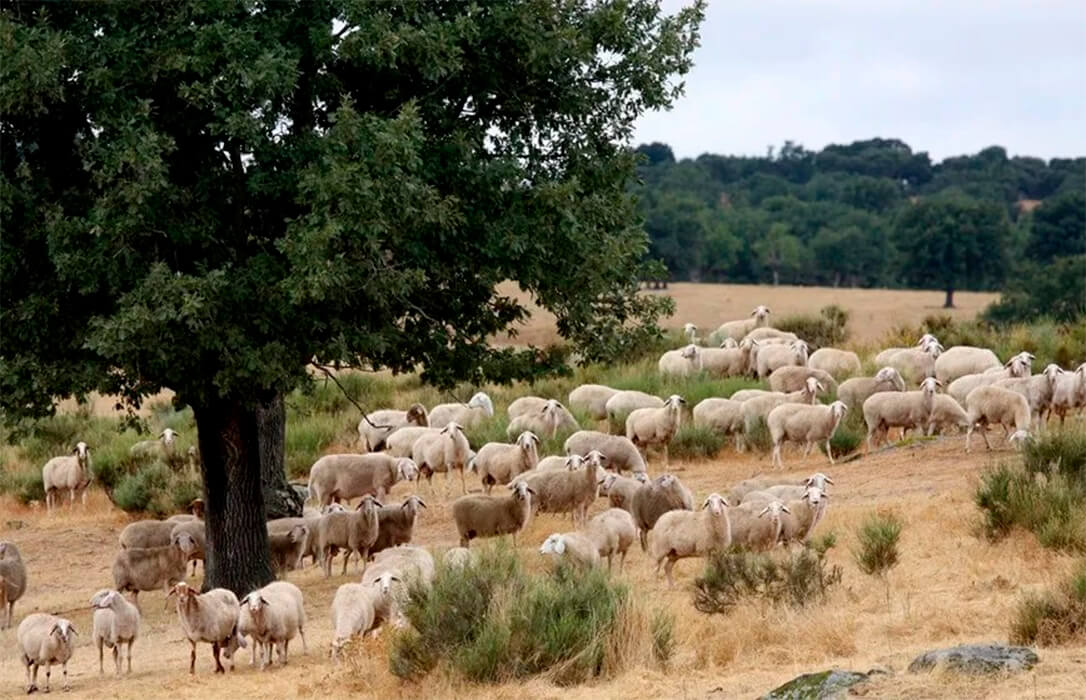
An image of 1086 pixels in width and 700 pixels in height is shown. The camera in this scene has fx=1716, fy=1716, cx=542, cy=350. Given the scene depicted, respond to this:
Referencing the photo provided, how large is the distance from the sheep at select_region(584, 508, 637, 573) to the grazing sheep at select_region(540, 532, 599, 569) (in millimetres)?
710

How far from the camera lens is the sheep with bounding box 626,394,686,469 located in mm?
25547

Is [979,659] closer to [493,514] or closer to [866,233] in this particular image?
[493,514]

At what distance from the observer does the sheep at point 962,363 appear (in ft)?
95.7

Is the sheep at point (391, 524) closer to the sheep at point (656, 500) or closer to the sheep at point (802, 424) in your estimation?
the sheep at point (656, 500)

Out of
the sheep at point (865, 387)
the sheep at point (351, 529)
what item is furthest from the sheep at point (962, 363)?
the sheep at point (351, 529)

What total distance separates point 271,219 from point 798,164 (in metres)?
149

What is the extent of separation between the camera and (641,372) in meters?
34.3

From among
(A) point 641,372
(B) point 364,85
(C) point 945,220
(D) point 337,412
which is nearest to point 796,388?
(A) point 641,372

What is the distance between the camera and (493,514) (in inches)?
772

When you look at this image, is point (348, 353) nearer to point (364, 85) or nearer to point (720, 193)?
point (364, 85)

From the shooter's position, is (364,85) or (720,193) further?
(720,193)

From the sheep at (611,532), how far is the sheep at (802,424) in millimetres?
6965

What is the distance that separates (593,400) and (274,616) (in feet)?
51.3

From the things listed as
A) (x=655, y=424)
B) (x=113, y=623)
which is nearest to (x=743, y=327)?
(x=655, y=424)
